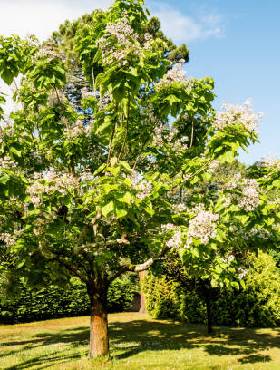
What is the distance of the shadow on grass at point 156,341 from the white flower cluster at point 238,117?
28.0 feet

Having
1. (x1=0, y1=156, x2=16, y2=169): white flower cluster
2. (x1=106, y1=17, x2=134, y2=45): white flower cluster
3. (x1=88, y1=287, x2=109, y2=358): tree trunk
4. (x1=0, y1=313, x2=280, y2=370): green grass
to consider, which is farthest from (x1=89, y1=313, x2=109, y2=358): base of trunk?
(x1=106, y1=17, x2=134, y2=45): white flower cluster

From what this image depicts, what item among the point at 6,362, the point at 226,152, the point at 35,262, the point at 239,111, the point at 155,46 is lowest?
the point at 6,362

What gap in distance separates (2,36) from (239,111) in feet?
22.5

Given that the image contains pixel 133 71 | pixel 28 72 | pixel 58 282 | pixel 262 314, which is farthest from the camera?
pixel 262 314

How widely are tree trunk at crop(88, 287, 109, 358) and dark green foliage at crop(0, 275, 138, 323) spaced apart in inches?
494

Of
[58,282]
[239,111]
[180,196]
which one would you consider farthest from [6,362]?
[239,111]

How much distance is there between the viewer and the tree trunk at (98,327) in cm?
1512

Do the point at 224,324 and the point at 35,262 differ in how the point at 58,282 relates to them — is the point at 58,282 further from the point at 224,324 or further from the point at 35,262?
the point at 224,324

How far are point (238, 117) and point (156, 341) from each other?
12558 millimetres


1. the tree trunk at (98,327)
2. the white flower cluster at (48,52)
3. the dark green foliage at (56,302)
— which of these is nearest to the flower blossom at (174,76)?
the white flower cluster at (48,52)

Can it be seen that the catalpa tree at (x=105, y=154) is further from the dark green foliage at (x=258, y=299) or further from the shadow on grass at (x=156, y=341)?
the dark green foliage at (x=258, y=299)

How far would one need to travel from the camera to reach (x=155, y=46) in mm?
12516

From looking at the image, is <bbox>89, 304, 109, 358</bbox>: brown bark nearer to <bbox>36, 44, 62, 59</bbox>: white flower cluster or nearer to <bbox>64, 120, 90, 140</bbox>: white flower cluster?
<bbox>64, 120, 90, 140</bbox>: white flower cluster

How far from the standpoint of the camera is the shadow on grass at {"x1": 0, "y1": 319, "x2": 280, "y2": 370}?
16.2m
